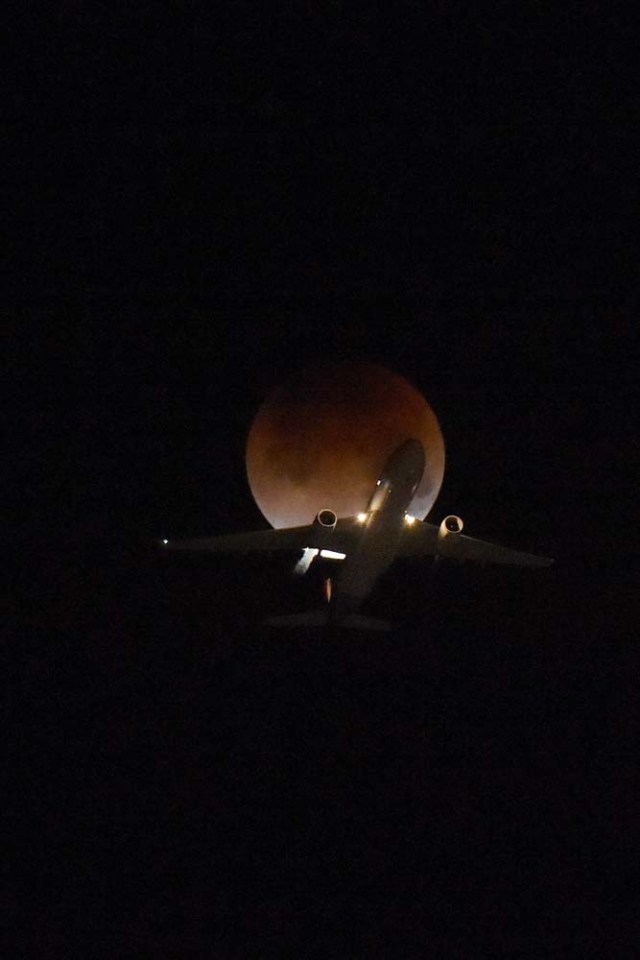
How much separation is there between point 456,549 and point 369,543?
297 cm

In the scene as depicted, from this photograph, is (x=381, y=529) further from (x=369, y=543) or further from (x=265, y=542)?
(x=265, y=542)

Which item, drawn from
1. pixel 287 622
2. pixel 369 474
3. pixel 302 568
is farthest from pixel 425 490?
pixel 287 622

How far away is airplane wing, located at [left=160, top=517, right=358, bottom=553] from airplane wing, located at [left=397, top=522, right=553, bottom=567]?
1.07 meters

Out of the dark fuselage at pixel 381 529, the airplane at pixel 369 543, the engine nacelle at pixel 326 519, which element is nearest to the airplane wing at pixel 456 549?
the airplane at pixel 369 543

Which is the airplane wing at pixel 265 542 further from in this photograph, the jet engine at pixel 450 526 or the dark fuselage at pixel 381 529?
the jet engine at pixel 450 526

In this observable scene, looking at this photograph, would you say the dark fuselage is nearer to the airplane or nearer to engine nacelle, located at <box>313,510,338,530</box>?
the airplane

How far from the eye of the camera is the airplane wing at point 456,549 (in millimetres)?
19359

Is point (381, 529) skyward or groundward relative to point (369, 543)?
skyward

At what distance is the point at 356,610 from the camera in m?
20.1

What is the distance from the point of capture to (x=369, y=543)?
59.7 ft

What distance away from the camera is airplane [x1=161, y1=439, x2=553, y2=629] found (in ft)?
55.7

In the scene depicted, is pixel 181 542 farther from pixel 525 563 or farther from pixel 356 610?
pixel 525 563

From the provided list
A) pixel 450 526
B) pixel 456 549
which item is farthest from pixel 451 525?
pixel 456 549

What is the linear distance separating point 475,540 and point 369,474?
5.20 meters
